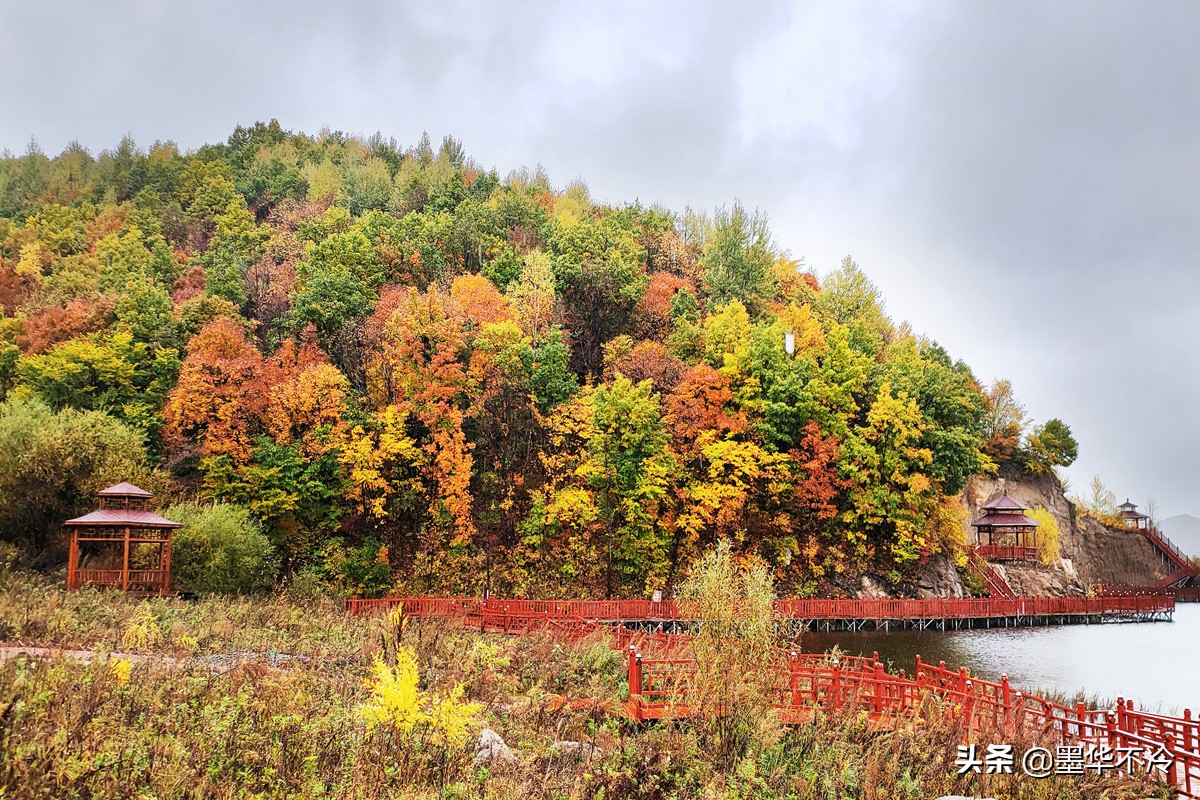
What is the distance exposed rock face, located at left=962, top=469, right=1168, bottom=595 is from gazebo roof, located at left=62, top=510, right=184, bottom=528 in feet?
144

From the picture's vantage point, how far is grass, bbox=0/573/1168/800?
888 cm

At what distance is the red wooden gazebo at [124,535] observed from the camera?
81.5ft

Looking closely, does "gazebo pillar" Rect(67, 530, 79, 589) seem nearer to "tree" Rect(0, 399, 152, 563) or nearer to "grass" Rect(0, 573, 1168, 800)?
"tree" Rect(0, 399, 152, 563)

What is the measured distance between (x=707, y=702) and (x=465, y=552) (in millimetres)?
24545

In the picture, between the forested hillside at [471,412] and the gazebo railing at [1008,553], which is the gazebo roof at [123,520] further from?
the gazebo railing at [1008,553]

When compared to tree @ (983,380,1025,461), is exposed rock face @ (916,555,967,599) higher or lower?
lower

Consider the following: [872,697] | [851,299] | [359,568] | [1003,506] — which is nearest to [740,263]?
[851,299]

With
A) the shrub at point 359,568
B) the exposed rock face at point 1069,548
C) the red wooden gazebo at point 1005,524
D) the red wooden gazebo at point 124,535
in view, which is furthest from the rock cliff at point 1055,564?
the red wooden gazebo at point 124,535

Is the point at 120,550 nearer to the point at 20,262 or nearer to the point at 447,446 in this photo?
the point at 447,446

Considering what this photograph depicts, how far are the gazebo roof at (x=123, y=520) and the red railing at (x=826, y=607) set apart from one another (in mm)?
6456

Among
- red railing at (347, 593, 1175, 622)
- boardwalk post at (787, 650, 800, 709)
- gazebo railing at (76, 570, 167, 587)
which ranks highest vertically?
gazebo railing at (76, 570, 167, 587)

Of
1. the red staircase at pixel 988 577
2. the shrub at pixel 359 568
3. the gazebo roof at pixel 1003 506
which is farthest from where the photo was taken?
the red staircase at pixel 988 577

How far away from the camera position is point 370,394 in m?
38.7

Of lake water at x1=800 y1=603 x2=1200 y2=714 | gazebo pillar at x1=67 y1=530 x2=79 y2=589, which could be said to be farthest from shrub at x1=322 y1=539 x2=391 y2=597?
lake water at x1=800 y1=603 x2=1200 y2=714
